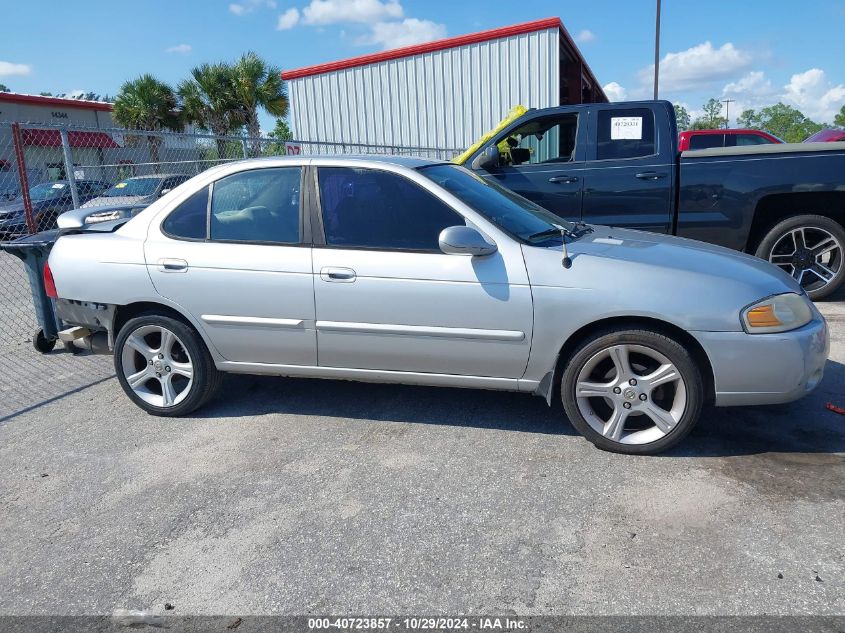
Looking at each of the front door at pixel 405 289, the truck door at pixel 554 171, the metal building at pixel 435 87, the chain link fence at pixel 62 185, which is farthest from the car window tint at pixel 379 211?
the metal building at pixel 435 87

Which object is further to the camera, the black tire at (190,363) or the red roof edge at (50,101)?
the red roof edge at (50,101)

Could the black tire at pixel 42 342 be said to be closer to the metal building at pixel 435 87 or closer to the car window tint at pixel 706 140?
the metal building at pixel 435 87

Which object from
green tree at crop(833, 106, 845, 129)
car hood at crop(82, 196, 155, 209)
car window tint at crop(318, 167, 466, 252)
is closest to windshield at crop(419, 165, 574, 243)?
car window tint at crop(318, 167, 466, 252)

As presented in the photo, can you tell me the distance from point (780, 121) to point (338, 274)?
8922 centimetres

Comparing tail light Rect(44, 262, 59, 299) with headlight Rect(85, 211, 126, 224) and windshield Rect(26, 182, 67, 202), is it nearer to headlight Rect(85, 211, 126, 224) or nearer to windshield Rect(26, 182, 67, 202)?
headlight Rect(85, 211, 126, 224)

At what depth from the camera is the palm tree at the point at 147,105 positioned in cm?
2575

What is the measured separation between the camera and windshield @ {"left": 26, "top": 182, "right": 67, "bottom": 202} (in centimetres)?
894

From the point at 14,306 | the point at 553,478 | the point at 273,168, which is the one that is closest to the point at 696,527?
the point at 553,478

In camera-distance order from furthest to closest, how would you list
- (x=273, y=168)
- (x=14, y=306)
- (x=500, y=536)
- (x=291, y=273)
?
(x=14, y=306) → (x=273, y=168) → (x=291, y=273) → (x=500, y=536)

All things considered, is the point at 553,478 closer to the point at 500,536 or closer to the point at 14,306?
the point at 500,536

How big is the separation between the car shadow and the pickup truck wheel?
2.08 m

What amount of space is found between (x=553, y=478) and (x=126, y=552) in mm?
2028

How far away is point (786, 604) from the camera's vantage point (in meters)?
2.46

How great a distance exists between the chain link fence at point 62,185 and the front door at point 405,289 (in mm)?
2602
